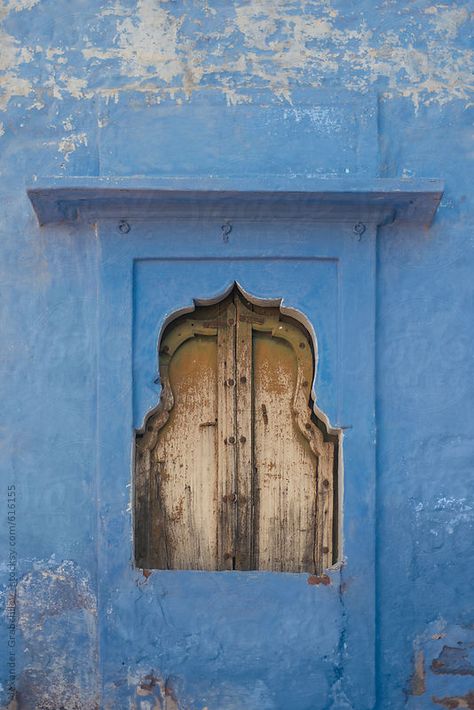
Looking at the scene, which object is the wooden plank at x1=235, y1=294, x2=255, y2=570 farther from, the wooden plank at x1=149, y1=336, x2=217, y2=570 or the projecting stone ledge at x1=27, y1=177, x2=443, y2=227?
the projecting stone ledge at x1=27, y1=177, x2=443, y2=227

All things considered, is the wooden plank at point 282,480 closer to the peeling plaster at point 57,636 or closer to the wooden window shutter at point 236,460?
the wooden window shutter at point 236,460

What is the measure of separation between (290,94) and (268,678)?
8.76 feet

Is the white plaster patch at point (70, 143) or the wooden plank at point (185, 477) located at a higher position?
the white plaster patch at point (70, 143)

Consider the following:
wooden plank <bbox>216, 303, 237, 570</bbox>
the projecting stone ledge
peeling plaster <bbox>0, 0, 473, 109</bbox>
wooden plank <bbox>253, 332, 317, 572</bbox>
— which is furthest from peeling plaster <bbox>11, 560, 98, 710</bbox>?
peeling plaster <bbox>0, 0, 473, 109</bbox>

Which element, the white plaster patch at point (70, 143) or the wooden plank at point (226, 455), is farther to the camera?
the wooden plank at point (226, 455)

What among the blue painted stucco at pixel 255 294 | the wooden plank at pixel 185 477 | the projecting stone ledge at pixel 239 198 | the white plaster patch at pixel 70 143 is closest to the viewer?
the projecting stone ledge at pixel 239 198

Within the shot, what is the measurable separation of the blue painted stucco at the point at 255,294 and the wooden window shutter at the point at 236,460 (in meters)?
0.22

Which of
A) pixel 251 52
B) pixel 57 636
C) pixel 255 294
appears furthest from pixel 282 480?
pixel 251 52

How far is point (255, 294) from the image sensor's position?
4.32 meters

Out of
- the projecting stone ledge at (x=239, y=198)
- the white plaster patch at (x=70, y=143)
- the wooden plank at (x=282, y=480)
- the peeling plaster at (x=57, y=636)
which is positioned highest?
the white plaster patch at (x=70, y=143)

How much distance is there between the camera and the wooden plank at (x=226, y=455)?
4453 millimetres

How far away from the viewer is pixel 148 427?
441cm

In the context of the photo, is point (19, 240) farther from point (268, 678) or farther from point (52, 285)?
point (268, 678)

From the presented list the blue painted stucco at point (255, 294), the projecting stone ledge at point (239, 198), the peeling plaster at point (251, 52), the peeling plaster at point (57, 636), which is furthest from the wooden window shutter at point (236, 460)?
the peeling plaster at point (251, 52)
